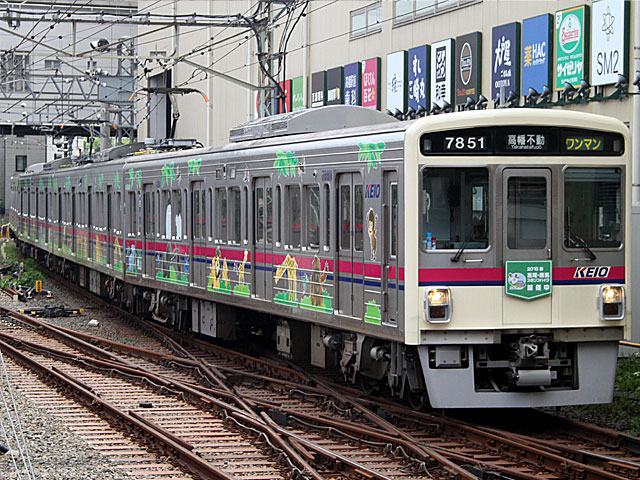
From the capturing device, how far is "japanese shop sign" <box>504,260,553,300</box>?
9688 mm

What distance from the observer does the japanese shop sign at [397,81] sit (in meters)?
22.6

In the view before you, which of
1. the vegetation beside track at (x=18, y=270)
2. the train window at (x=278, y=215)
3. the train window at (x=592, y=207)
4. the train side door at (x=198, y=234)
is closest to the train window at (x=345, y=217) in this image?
the train window at (x=278, y=215)

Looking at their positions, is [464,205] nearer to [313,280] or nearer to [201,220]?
[313,280]

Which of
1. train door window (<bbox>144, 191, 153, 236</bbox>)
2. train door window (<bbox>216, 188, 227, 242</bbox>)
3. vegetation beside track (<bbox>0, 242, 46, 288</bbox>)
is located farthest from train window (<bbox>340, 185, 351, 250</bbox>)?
vegetation beside track (<bbox>0, 242, 46, 288</bbox>)

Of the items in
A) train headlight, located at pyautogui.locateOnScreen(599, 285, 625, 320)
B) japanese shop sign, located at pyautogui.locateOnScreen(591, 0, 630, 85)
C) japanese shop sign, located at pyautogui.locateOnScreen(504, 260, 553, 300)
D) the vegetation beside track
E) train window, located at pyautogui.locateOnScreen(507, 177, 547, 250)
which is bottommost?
the vegetation beside track

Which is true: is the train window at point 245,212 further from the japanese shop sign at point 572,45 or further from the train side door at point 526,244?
the japanese shop sign at point 572,45

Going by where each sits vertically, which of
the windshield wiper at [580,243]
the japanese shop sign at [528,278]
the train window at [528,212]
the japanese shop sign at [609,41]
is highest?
the japanese shop sign at [609,41]

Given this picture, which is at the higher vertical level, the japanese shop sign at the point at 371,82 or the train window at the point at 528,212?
the japanese shop sign at the point at 371,82

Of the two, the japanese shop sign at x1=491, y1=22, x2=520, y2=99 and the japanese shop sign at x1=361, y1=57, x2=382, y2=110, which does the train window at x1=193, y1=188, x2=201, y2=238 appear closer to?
the japanese shop sign at x1=491, y1=22, x2=520, y2=99

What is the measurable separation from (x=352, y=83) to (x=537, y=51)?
837 cm

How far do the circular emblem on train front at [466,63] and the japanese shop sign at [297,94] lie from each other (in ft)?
30.2

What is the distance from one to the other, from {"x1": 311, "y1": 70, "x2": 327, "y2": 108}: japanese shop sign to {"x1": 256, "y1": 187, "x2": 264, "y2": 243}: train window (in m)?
14.2

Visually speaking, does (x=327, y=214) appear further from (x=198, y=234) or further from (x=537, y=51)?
(x=537, y=51)

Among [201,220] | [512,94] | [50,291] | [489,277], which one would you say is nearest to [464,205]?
[489,277]
